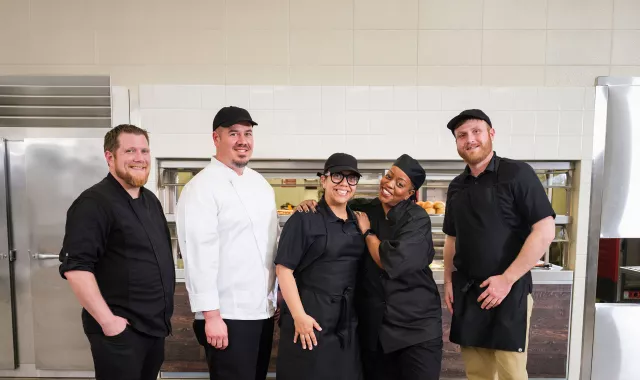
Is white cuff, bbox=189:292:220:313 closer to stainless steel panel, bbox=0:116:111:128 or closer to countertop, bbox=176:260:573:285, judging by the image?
countertop, bbox=176:260:573:285

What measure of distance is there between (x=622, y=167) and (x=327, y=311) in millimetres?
2718

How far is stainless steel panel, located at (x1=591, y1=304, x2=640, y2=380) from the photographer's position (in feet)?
9.70

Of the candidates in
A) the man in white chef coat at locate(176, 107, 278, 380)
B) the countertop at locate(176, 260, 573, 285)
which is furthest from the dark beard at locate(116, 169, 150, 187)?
the countertop at locate(176, 260, 573, 285)

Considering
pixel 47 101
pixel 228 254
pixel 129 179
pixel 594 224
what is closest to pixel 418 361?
pixel 228 254

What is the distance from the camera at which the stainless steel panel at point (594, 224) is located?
2900 mm

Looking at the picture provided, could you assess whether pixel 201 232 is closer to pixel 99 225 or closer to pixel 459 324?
pixel 99 225

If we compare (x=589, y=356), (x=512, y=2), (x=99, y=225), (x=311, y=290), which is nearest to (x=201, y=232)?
(x=99, y=225)

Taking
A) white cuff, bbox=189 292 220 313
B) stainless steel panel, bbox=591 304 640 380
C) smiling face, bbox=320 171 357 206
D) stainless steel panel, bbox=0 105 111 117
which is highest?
stainless steel panel, bbox=0 105 111 117

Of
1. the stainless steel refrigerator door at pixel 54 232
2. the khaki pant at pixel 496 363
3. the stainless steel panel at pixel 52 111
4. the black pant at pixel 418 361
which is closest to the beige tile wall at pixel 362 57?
the stainless steel panel at pixel 52 111

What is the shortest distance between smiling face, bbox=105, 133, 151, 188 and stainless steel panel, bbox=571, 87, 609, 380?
3.18m

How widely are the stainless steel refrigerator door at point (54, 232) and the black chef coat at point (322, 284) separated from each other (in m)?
2.02

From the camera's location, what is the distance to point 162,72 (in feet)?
9.61

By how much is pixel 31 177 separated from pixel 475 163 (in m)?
3.15

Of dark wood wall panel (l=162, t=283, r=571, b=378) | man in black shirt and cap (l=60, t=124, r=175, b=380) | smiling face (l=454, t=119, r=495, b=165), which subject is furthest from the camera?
dark wood wall panel (l=162, t=283, r=571, b=378)
